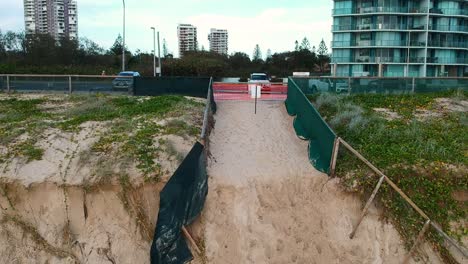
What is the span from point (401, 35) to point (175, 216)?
5683 cm

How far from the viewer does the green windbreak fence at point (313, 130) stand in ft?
42.5

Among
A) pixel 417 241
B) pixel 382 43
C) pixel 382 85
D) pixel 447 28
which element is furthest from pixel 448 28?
pixel 417 241

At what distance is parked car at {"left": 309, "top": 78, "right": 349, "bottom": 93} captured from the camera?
68.5 feet

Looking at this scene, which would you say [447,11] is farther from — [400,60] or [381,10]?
[381,10]

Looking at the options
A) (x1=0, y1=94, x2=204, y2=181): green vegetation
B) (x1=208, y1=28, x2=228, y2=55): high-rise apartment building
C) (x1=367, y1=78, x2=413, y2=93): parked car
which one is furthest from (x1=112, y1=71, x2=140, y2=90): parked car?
(x1=208, y1=28, x2=228, y2=55): high-rise apartment building

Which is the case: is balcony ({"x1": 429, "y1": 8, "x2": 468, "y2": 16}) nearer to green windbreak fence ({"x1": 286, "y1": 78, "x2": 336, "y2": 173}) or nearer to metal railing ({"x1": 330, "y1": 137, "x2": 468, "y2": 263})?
green windbreak fence ({"x1": 286, "y1": 78, "x2": 336, "y2": 173})

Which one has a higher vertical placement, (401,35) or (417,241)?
(401,35)

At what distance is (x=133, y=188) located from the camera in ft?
38.7

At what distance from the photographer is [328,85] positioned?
21156mm

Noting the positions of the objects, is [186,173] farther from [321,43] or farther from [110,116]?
[321,43]

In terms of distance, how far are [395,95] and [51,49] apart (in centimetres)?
5109

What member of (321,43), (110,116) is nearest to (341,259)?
(110,116)

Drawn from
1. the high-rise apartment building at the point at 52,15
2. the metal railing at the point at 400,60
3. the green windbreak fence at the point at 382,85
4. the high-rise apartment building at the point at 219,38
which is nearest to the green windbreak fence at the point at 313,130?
the green windbreak fence at the point at 382,85

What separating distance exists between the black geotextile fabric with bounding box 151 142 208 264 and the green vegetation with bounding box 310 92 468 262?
3907 millimetres
